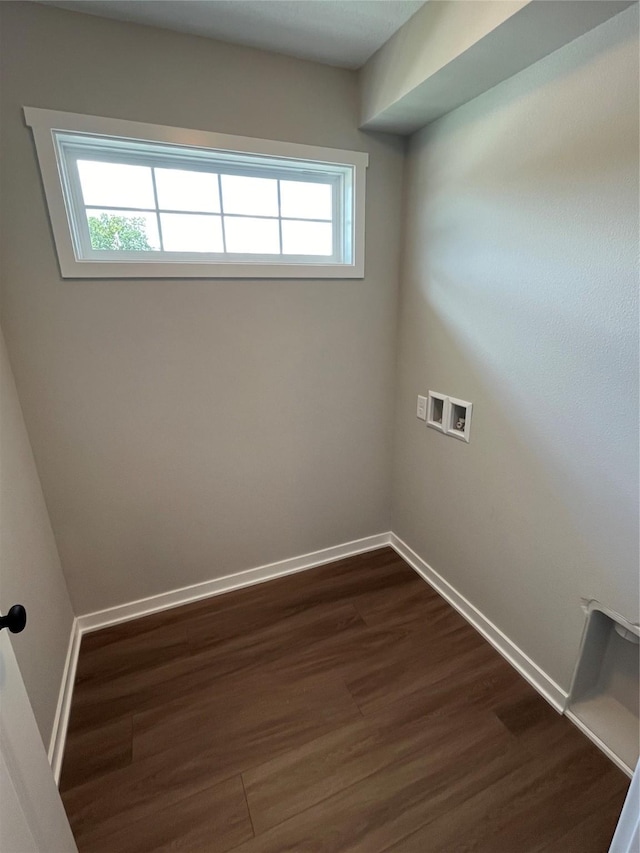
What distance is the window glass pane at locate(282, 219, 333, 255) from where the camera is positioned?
1903mm

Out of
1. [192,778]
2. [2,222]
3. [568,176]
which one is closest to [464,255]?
[568,176]

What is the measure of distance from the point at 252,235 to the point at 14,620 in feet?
5.42

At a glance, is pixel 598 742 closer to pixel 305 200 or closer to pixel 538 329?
pixel 538 329

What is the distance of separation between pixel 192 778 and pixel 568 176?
225 cm

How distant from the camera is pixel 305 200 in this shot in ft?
6.28

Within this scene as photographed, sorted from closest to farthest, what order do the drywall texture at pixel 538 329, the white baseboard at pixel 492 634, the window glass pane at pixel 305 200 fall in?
the drywall texture at pixel 538 329, the white baseboard at pixel 492 634, the window glass pane at pixel 305 200

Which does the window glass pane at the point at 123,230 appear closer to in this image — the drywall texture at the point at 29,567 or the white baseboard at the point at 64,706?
the drywall texture at the point at 29,567

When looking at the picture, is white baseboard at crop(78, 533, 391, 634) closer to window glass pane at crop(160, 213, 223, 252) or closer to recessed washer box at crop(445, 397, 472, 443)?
recessed washer box at crop(445, 397, 472, 443)

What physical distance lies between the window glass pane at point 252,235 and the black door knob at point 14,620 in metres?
1.54

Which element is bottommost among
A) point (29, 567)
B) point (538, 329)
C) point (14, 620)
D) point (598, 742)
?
point (598, 742)

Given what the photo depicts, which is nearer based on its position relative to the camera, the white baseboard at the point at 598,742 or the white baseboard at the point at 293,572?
the white baseboard at the point at 598,742

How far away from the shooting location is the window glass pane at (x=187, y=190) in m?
1.67

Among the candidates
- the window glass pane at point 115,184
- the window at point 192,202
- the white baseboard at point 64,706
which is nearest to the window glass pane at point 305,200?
the window at point 192,202

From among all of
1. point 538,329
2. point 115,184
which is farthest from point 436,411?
point 115,184
